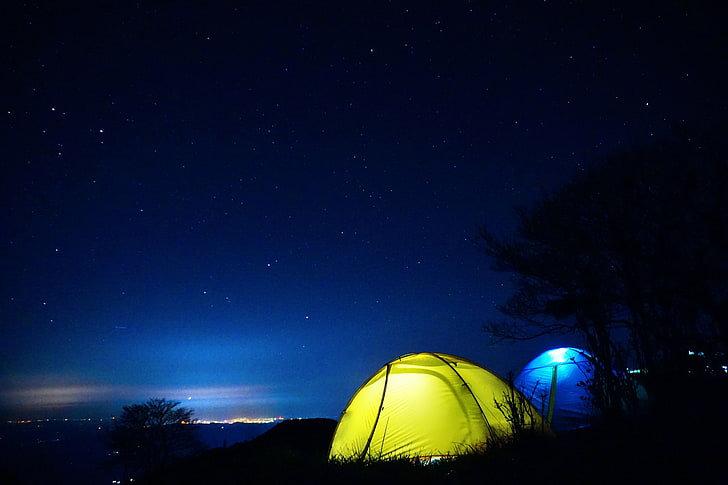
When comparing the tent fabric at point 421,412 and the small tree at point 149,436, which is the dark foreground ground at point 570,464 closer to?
the tent fabric at point 421,412

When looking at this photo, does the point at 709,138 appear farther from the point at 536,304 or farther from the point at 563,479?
the point at 563,479

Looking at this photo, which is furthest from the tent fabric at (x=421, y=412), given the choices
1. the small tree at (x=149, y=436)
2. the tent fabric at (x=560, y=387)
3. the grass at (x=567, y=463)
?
the small tree at (x=149, y=436)

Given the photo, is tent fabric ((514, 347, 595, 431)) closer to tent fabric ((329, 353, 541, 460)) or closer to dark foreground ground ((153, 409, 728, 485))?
tent fabric ((329, 353, 541, 460))

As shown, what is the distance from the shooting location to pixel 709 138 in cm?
894

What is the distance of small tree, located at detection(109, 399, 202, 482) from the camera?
22.2 m

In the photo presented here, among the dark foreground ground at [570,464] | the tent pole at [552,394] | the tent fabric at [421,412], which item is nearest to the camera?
the dark foreground ground at [570,464]

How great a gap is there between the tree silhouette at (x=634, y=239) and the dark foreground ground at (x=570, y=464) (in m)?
3.17

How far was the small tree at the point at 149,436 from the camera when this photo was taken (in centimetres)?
2223

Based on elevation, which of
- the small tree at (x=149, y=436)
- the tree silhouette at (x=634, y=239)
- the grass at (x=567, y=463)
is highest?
the tree silhouette at (x=634, y=239)

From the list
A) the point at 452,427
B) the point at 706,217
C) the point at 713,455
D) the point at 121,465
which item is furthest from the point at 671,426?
the point at 121,465

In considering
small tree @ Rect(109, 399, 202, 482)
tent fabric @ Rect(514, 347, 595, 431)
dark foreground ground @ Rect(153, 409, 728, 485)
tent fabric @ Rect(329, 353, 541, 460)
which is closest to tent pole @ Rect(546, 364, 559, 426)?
tent fabric @ Rect(514, 347, 595, 431)

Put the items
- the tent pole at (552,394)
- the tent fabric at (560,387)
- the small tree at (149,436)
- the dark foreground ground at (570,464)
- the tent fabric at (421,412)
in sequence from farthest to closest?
the small tree at (149,436)
the tent pole at (552,394)
the tent fabric at (560,387)
the tent fabric at (421,412)
the dark foreground ground at (570,464)

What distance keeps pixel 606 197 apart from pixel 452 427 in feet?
26.5

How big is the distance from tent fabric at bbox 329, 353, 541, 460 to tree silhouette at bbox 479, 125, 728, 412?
2.75m
